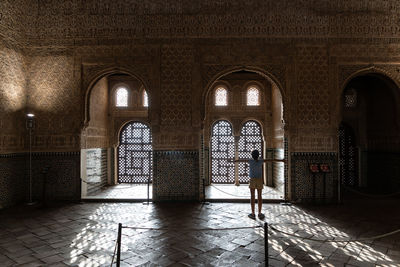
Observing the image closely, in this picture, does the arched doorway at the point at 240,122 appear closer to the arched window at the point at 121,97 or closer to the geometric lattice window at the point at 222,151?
the geometric lattice window at the point at 222,151

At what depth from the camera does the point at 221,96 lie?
30.6 feet

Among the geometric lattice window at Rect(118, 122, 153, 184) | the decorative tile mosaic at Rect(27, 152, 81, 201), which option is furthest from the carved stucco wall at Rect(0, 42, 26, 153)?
the geometric lattice window at Rect(118, 122, 153, 184)

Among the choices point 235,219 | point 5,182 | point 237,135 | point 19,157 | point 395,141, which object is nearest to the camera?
point 235,219

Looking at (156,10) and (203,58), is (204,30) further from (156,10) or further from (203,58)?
(156,10)

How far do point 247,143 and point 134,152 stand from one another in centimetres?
439

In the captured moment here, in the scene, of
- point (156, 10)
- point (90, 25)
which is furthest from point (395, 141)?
point (90, 25)

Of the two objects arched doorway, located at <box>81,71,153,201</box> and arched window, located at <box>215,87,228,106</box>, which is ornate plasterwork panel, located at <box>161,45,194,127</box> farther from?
arched window, located at <box>215,87,228,106</box>

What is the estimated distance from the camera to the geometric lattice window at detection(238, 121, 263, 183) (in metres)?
9.31

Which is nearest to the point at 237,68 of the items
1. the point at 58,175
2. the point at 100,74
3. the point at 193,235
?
the point at 100,74

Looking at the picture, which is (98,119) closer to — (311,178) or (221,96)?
(221,96)

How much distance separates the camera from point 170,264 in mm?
3166

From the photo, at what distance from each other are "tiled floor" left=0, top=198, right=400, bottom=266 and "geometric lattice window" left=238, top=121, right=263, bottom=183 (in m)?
3.21

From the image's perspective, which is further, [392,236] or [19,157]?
[19,157]

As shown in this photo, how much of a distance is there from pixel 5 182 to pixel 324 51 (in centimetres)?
873
